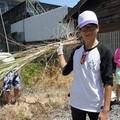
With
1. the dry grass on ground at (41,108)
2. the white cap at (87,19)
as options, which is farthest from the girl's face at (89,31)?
the dry grass on ground at (41,108)

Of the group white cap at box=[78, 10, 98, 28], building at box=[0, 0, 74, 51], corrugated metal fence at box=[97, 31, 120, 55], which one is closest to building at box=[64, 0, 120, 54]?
corrugated metal fence at box=[97, 31, 120, 55]

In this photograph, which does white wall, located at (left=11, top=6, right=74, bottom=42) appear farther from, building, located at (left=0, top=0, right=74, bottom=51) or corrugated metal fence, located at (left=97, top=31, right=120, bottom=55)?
corrugated metal fence, located at (left=97, top=31, right=120, bottom=55)

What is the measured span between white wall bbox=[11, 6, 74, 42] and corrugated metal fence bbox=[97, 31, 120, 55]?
1626mm

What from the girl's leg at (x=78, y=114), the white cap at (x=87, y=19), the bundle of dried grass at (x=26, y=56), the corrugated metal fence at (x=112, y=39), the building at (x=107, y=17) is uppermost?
the building at (x=107, y=17)

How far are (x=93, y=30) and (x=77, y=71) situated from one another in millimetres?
355

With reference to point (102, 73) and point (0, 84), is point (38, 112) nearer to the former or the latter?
point (0, 84)

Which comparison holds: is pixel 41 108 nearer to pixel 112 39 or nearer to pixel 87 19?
pixel 87 19

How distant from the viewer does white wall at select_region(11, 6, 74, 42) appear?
29.9 feet

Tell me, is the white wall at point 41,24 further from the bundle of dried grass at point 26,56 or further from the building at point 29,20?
the bundle of dried grass at point 26,56

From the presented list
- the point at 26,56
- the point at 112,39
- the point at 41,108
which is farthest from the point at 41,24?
the point at 26,56

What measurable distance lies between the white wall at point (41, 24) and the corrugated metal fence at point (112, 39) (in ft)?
5.34

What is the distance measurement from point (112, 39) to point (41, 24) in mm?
4062

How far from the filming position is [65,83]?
19.2 ft

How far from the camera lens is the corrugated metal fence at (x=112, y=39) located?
7.30 m
